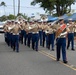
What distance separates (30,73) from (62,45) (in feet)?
11.0

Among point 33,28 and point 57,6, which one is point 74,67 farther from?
point 57,6

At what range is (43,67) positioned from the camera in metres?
13.3

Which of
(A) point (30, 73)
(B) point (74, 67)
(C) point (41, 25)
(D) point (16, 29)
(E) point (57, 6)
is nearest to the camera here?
(A) point (30, 73)

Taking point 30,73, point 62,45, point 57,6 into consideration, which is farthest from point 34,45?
point 57,6

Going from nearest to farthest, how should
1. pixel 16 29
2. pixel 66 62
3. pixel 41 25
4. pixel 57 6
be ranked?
pixel 66 62 < pixel 16 29 < pixel 41 25 < pixel 57 6

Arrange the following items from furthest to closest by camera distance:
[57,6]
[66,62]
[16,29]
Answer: [57,6] → [16,29] → [66,62]

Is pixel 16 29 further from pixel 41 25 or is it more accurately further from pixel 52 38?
pixel 41 25

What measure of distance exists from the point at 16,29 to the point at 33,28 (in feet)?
4.41

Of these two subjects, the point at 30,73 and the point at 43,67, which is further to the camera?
the point at 43,67

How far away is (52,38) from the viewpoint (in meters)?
21.7

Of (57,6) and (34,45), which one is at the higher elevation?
(57,6)

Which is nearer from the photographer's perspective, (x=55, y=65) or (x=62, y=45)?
(x=55, y=65)

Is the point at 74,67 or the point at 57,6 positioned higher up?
the point at 57,6

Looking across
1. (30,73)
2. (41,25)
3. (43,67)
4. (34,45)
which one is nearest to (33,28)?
(34,45)
